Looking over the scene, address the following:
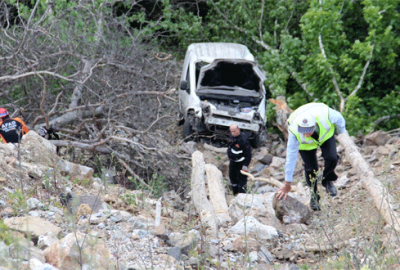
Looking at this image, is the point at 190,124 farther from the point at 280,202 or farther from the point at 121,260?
the point at 121,260

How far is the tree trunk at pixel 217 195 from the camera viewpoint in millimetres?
5688

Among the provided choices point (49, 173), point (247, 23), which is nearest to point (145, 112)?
point (49, 173)

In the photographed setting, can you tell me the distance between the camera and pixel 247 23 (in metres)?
13.6

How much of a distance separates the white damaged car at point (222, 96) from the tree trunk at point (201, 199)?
2.37 m

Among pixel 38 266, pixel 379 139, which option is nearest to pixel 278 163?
pixel 379 139

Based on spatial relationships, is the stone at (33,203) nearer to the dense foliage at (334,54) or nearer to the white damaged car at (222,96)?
the white damaged car at (222,96)

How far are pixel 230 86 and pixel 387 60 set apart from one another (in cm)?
426

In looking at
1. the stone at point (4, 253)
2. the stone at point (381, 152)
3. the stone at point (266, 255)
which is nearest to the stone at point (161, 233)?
the stone at point (266, 255)

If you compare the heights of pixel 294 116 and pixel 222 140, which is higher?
pixel 294 116

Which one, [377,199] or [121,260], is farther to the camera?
[377,199]

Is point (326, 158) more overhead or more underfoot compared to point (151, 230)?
more overhead

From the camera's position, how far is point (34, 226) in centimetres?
396

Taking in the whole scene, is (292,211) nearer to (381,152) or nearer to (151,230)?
(151,230)

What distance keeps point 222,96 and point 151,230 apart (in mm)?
5909
